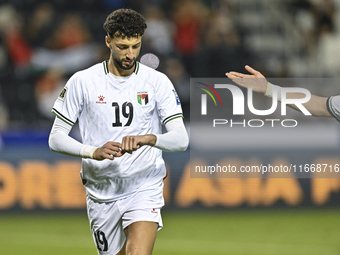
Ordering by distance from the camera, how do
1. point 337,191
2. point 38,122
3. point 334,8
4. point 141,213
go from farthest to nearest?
point 334,8
point 38,122
point 337,191
point 141,213

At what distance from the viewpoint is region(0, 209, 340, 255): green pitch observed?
7.98 m

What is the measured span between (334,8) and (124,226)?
28.8 feet

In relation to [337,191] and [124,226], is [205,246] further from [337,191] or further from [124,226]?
[124,226]

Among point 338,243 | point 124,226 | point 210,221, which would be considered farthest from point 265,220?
point 124,226

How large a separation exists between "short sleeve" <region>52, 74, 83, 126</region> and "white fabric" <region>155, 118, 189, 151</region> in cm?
76

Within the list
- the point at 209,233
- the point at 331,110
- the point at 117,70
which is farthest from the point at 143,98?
the point at 209,233

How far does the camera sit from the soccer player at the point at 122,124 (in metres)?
4.75

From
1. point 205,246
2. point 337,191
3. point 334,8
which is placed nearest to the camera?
point 205,246

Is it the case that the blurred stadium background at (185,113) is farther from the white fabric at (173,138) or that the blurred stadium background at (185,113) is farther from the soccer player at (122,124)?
the white fabric at (173,138)

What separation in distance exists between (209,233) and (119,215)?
408 centimetres

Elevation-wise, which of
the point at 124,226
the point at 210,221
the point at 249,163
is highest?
the point at 124,226

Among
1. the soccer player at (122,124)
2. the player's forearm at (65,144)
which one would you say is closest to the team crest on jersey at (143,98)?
the soccer player at (122,124)

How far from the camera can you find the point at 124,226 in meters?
4.93

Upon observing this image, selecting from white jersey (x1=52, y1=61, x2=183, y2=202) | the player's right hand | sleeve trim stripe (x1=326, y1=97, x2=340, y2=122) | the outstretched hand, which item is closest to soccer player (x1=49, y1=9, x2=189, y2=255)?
white jersey (x1=52, y1=61, x2=183, y2=202)
